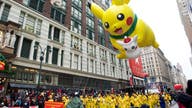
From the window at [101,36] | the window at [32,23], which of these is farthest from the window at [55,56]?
the window at [101,36]

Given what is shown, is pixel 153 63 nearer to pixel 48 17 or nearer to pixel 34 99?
pixel 48 17

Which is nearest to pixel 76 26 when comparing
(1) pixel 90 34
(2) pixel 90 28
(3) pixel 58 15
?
(3) pixel 58 15

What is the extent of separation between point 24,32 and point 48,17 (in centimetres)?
567

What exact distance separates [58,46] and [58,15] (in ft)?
19.4

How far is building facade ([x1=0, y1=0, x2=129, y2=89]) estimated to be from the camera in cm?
2050

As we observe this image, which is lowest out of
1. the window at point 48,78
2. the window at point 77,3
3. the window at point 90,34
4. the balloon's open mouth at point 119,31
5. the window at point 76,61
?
the window at point 48,78

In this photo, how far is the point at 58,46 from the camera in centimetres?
2630

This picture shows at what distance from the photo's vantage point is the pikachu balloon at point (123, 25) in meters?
7.51

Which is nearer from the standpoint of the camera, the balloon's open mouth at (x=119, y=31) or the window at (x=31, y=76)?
the balloon's open mouth at (x=119, y=31)

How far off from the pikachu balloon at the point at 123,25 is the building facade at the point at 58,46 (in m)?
11.1

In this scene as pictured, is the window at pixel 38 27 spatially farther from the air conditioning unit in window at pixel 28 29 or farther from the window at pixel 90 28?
the window at pixel 90 28

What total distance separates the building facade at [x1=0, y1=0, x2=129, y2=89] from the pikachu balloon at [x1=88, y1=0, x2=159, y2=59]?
438 inches

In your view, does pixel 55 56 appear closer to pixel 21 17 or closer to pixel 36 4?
pixel 21 17

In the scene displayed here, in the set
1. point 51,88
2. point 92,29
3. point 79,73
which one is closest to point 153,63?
point 92,29
